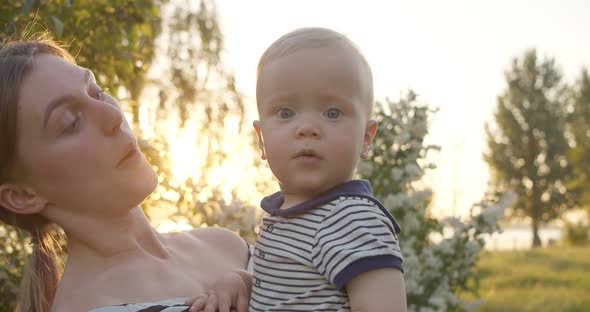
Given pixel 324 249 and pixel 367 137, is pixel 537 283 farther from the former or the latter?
pixel 324 249

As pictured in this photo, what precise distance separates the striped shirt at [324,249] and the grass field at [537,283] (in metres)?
3.60

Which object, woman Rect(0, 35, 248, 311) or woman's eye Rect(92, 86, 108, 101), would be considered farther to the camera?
woman's eye Rect(92, 86, 108, 101)

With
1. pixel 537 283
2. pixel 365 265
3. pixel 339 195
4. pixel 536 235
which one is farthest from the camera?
pixel 536 235

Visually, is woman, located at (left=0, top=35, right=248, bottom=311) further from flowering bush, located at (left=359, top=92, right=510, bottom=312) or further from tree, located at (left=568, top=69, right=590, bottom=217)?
tree, located at (left=568, top=69, right=590, bottom=217)

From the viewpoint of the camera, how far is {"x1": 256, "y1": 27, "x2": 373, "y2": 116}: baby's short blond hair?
169cm

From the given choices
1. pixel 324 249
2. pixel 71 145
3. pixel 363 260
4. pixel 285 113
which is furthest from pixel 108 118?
pixel 363 260

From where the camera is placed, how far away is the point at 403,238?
15.2 ft

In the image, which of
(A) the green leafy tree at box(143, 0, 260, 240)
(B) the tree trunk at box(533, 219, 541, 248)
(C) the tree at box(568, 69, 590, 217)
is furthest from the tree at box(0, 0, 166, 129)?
(B) the tree trunk at box(533, 219, 541, 248)

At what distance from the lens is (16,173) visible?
6.77ft

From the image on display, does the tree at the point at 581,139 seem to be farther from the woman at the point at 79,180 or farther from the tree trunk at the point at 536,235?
the woman at the point at 79,180

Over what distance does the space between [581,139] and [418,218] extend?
2830 centimetres

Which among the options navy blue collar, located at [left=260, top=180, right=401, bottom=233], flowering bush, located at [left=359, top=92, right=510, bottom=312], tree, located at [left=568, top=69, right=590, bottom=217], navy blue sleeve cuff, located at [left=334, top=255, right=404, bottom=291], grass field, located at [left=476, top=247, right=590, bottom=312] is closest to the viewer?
navy blue sleeve cuff, located at [left=334, top=255, right=404, bottom=291]

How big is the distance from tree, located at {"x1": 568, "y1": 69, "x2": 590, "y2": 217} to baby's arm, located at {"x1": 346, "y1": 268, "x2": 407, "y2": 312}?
2980cm

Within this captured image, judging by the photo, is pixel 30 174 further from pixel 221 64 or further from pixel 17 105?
pixel 221 64
